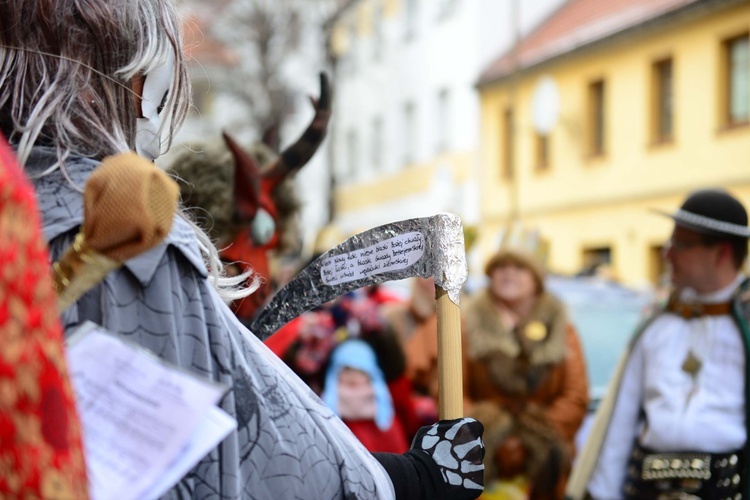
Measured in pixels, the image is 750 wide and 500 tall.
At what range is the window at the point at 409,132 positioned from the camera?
28.0 metres

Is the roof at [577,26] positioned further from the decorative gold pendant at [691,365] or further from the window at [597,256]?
the decorative gold pendant at [691,365]

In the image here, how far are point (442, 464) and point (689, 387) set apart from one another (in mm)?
2313

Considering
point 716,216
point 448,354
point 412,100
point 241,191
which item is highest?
point 412,100

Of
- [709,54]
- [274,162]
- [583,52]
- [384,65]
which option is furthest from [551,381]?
[384,65]

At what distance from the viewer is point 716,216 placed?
391cm

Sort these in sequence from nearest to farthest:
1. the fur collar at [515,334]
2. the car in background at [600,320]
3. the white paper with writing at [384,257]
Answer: the white paper with writing at [384,257] < the fur collar at [515,334] < the car in background at [600,320]

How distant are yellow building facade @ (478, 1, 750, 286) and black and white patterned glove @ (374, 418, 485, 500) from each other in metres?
13.9

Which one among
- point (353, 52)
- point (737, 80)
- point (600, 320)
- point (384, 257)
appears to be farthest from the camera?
point (353, 52)

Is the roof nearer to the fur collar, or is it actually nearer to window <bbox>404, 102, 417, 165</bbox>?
window <bbox>404, 102, 417, 165</bbox>

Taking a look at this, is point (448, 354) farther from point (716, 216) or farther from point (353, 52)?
point (353, 52)

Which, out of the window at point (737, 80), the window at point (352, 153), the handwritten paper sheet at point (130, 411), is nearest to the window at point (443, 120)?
the window at point (352, 153)

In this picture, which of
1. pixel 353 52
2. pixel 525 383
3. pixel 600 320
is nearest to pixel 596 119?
pixel 353 52

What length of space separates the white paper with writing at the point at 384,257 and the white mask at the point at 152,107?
42 centimetres

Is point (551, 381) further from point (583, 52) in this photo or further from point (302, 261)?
point (583, 52)
